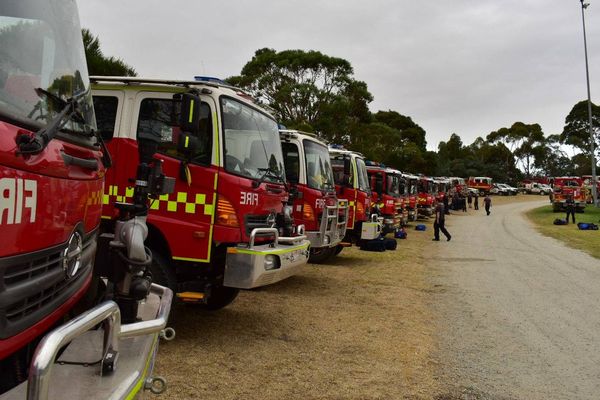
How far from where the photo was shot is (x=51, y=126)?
6.69 ft

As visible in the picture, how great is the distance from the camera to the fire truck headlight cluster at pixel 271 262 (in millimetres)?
5374

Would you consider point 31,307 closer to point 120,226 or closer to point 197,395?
point 120,226

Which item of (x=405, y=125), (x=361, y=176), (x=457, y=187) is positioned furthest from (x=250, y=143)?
(x=405, y=125)

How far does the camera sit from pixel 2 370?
195cm

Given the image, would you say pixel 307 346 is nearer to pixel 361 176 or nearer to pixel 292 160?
pixel 292 160

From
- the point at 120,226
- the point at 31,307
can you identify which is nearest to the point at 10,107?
the point at 31,307

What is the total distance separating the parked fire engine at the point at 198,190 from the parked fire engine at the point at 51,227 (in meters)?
2.47

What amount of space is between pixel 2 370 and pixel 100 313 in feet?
1.38

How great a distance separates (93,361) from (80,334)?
1.21 ft

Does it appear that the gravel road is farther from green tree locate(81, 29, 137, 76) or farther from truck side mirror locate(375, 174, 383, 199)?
green tree locate(81, 29, 137, 76)

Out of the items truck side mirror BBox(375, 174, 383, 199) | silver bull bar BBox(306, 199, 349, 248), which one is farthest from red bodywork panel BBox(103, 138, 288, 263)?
truck side mirror BBox(375, 174, 383, 199)

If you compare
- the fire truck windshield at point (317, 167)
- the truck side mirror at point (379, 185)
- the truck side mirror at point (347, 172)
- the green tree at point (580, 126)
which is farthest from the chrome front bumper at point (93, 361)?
the green tree at point (580, 126)

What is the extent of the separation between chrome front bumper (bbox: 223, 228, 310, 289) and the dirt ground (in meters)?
0.75

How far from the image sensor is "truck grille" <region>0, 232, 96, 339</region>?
1702 millimetres
